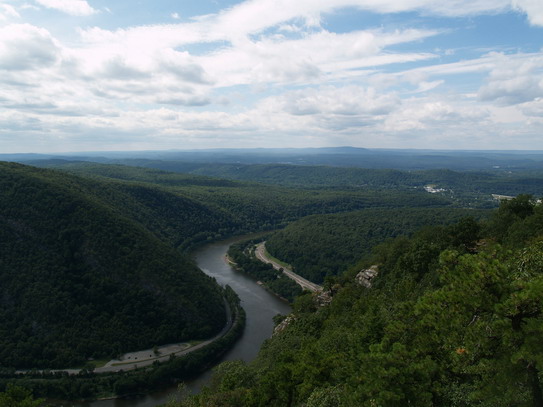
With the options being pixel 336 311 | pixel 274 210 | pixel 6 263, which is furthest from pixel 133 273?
pixel 274 210

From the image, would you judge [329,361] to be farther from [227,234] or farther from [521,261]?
[227,234]

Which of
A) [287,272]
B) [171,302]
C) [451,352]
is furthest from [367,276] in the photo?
[287,272]

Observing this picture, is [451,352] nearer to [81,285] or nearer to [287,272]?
[81,285]

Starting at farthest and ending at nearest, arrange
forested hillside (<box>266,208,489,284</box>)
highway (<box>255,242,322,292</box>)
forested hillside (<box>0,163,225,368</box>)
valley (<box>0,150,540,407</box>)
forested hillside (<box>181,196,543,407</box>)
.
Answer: forested hillside (<box>266,208,489,284</box>), highway (<box>255,242,322,292</box>), forested hillside (<box>0,163,225,368</box>), valley (<box>0,150,540,407</box>), forested hillside (<box>181,196,543,407</box>)

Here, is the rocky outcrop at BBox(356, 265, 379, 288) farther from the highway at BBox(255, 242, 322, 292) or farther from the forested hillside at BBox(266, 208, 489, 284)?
the forested hillside at BBox(266, 208, 489, 284)

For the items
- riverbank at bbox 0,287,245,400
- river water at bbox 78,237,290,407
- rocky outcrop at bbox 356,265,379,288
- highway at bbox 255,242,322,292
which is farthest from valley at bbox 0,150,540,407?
rocky outcrop at bbox 356,265,379,288

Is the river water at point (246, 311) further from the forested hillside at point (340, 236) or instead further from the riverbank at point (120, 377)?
the forested hillside at point (340, 236)
